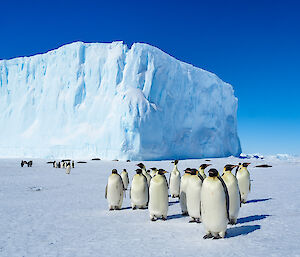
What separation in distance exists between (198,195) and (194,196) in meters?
0.07

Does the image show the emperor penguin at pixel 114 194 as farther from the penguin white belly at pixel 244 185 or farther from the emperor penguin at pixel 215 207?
the emperor penguin at pixel 215 207

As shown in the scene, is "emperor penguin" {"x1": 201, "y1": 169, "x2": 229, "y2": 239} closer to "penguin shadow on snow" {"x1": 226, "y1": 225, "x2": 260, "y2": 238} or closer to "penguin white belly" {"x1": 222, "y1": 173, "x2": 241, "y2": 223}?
"penguin shadow on snow" {"x1": 226, "y1": 225, "x2": 260, "y2": 238}

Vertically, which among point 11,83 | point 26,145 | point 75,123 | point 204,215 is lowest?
point 204,215

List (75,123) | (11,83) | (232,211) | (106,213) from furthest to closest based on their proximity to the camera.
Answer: (11,83)
(75,123)
(106,213)
(232,211)

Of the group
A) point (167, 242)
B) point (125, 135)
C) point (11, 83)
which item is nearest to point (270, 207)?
point (167, 242)

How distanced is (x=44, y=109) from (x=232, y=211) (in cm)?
3627

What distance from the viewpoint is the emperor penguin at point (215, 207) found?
4.38 metres

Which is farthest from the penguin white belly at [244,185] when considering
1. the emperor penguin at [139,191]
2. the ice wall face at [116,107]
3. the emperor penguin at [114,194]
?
the ice wall face at [116,107]

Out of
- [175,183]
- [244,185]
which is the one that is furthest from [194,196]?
[175,183]

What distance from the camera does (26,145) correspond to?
37.5 metres

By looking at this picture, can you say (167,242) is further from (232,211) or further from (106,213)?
(106,213)

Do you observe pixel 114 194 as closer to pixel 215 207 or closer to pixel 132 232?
pixel 132 232

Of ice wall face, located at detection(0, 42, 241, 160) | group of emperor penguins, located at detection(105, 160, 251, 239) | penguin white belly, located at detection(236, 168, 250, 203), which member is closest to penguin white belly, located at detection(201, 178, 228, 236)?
group of emperor penguins, located at detection(105, 160, 251, 239)

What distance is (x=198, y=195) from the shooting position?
18.0 feet
